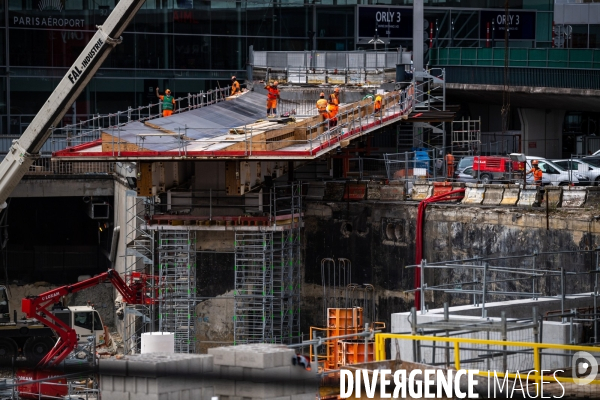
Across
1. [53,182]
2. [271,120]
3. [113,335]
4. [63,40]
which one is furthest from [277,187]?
[63,40]

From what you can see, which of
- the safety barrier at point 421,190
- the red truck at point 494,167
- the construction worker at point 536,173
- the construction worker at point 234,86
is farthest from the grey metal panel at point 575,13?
the safety barrier at point 421,190

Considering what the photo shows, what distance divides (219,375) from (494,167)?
87.9ft

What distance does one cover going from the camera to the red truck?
4025cm

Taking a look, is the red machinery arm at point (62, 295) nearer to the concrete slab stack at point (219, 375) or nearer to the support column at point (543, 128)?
the concrete slab stack at point (219, 375)

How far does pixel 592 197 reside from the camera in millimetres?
33969

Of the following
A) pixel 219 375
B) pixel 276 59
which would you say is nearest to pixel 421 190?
pixel 276 59

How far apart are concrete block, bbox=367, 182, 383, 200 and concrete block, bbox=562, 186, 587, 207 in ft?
23.7

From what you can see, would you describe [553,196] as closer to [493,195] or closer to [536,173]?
[493,195]

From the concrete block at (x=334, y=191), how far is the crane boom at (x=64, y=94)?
8.31 metres

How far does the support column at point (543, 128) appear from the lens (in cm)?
5472

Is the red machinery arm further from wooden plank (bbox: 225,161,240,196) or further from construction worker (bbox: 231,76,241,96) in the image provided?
construction worker (bbox: 231,76,241,96)

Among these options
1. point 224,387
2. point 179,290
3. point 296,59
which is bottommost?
point 179,290

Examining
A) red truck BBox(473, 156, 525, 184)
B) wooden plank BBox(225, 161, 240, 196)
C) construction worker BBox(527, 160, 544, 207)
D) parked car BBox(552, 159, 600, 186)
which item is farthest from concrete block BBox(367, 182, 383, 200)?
parked car BBox(552, 159, 600, 186)

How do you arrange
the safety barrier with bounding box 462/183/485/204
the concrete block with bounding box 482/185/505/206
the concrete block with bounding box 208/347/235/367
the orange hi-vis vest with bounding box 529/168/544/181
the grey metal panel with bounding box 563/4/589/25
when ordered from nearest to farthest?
the concrete block with bounding box 208/347/235/367, the concrete block with bounding box 482/185/505/206, the safety barrier with bounding box 462/183/485/204, the orange hi-vis vest with bounding box 529/168/544/181, the grey metal panel with bounding box 563/4/589/25
